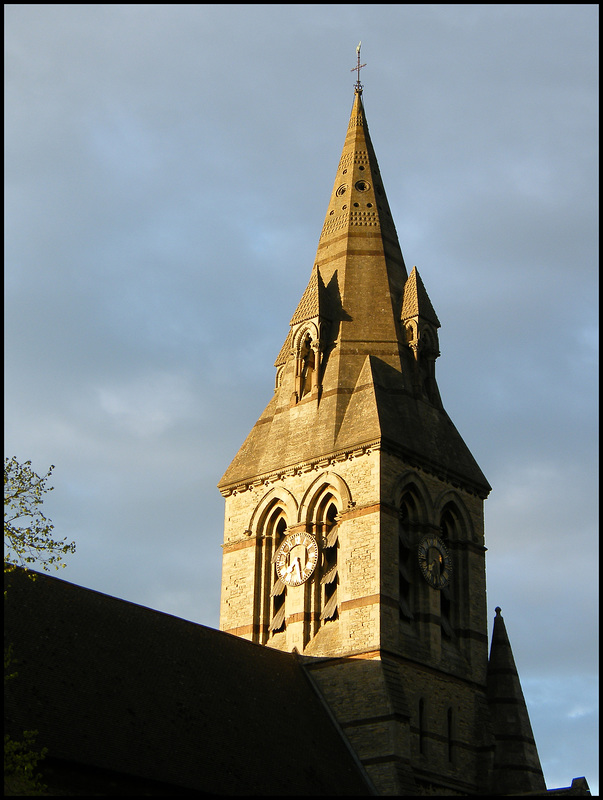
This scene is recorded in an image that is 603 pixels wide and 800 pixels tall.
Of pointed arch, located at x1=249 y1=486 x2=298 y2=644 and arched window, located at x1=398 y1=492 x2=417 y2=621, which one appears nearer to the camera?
arched window, located at x1=398 y1=492 x2=417 y2=621

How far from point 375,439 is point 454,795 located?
10.5 metres

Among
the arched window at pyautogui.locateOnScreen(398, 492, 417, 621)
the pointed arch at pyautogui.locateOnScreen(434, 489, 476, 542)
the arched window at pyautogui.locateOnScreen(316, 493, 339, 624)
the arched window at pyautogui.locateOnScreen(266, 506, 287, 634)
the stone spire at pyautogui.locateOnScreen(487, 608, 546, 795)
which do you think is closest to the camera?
the stone spire at pyautogui.locateOnScreen(487, 608, 546, 795)

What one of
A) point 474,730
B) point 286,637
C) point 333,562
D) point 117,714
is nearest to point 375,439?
point 333,562

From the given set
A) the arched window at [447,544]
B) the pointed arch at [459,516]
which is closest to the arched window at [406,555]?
the arched window at [447,544]

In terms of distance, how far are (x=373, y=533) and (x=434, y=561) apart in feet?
9.60

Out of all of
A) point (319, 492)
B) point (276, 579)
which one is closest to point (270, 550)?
point (276, 579)

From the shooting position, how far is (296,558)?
40750 mm

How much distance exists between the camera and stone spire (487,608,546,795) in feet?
125

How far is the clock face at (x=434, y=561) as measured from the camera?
40.2 metres

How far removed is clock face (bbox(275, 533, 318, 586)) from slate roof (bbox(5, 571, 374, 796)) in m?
3.18

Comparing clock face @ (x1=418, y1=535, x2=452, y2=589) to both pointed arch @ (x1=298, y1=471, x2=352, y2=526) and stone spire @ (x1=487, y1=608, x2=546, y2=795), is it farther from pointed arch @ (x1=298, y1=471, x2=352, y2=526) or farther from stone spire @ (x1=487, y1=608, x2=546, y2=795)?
pointed arch @ (x1=298, y1=471, x2=352, y2=526)

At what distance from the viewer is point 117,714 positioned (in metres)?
30.2

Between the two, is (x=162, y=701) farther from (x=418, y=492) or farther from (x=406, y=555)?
(x=418, y=492)

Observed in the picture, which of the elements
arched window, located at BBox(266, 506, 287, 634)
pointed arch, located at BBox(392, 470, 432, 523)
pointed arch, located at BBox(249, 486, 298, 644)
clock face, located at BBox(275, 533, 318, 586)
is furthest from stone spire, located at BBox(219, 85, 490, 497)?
clock face, located at BBox(275, 533, 318, 586)
